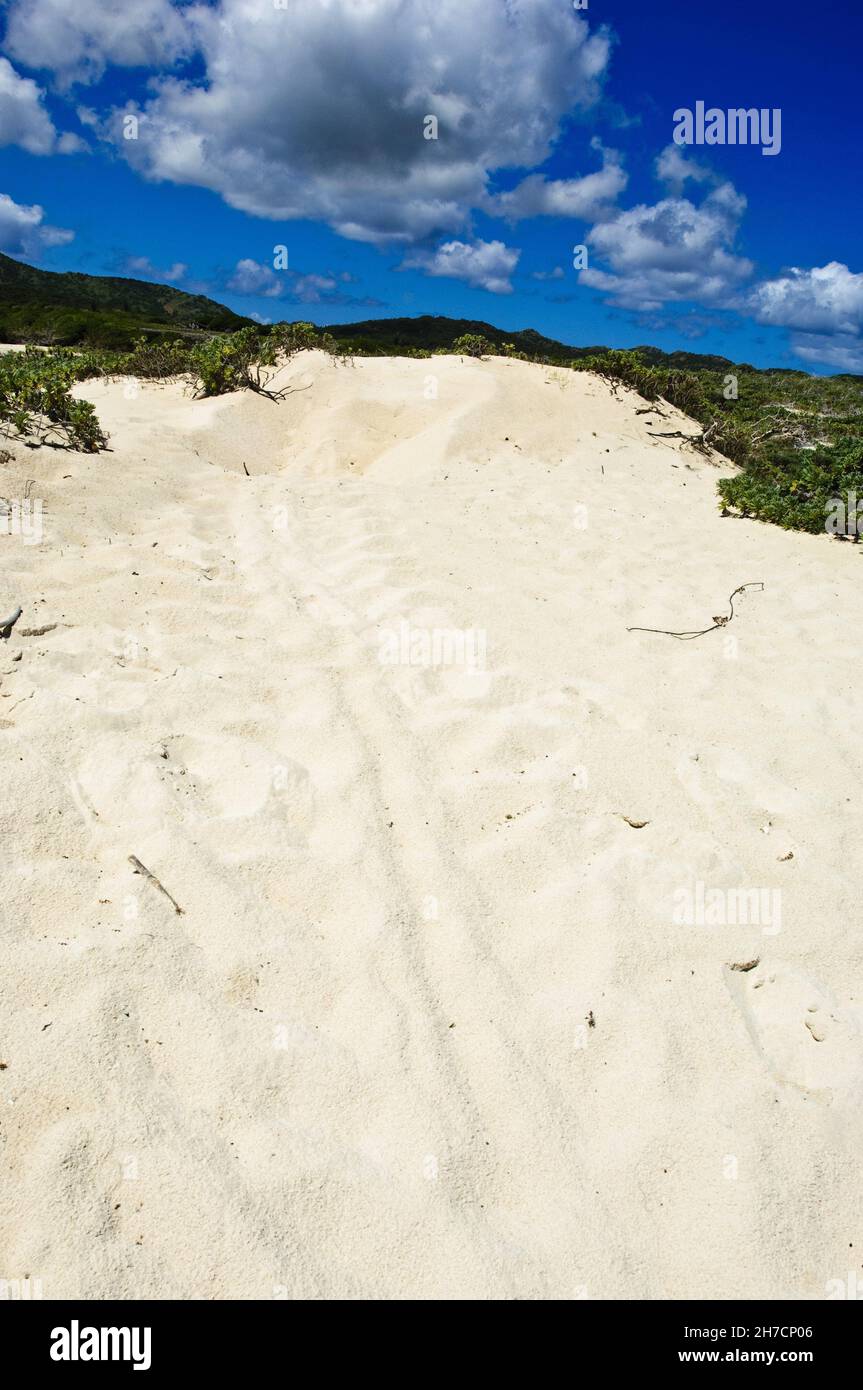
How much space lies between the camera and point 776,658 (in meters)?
4.77

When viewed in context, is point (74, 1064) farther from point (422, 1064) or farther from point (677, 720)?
point (677, 720)

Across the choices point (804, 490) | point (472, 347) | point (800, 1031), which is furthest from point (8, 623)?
point (472, 347)

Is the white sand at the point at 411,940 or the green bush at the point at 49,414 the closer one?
the white sand at the point at 411,940

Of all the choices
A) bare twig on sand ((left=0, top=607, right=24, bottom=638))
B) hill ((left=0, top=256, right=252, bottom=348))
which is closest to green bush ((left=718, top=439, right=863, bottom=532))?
bare twig on sand ((left=0, top=607, right=24, bottom=638))

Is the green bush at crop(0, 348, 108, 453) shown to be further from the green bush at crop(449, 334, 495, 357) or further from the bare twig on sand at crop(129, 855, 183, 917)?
the green bush at crop(449, 334, 495, 357)

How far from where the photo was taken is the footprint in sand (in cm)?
233

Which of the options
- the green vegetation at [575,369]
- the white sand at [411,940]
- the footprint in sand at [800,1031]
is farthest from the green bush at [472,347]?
the footprint in sand at [800,1031]

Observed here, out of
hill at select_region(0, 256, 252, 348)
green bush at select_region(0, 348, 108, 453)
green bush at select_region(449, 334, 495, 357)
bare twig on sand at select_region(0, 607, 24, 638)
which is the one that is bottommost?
bare twig on sand at select_region(0, 607, 24, 638)

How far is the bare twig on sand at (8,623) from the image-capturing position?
3.77m

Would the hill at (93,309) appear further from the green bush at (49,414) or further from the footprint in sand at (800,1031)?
the footprint in sand at (800,1031)

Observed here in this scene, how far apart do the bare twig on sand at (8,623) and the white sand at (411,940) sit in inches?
2.6

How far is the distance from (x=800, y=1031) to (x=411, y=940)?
1308 mm

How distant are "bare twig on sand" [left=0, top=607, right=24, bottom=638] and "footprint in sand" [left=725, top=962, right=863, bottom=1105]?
359cm
